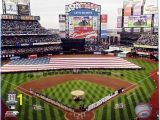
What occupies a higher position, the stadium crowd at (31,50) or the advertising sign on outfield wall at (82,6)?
the advertising sign on outfield wall at (82,6)

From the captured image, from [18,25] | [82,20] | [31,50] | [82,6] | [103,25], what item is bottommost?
[31,50]

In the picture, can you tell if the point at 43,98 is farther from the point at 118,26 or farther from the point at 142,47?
the point at 118,26

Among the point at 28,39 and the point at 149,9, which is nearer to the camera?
the point at 28,39

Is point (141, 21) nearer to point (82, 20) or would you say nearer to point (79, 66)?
point (82, 20)

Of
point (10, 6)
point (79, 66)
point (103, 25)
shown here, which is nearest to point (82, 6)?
point (103, 25)

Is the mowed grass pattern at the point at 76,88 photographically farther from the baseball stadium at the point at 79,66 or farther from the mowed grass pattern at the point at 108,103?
the mowed grass pattern at the point at 108,103

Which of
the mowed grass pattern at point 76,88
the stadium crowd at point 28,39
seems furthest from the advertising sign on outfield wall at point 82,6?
the mowed grass pattern at point 76,88

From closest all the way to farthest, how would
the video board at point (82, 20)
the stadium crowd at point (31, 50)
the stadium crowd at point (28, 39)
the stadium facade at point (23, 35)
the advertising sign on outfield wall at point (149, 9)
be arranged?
the stadium crowd at point (31, 50)
the stadium facade at point (23, 35)
the stadium crowd at point (28, 39)
the video board at point (82, 20)
the advertising sign on outfield wall at point (149, 9)

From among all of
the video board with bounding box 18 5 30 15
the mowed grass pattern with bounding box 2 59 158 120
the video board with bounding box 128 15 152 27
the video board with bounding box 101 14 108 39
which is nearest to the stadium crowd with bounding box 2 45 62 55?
the video board with bounding box 18 5 30 15

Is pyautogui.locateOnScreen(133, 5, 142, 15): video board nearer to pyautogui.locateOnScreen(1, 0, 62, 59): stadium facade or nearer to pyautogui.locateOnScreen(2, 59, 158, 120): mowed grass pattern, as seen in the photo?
pyautogui.locateOnScreen(1, 0, 62, 59): stadium facade
